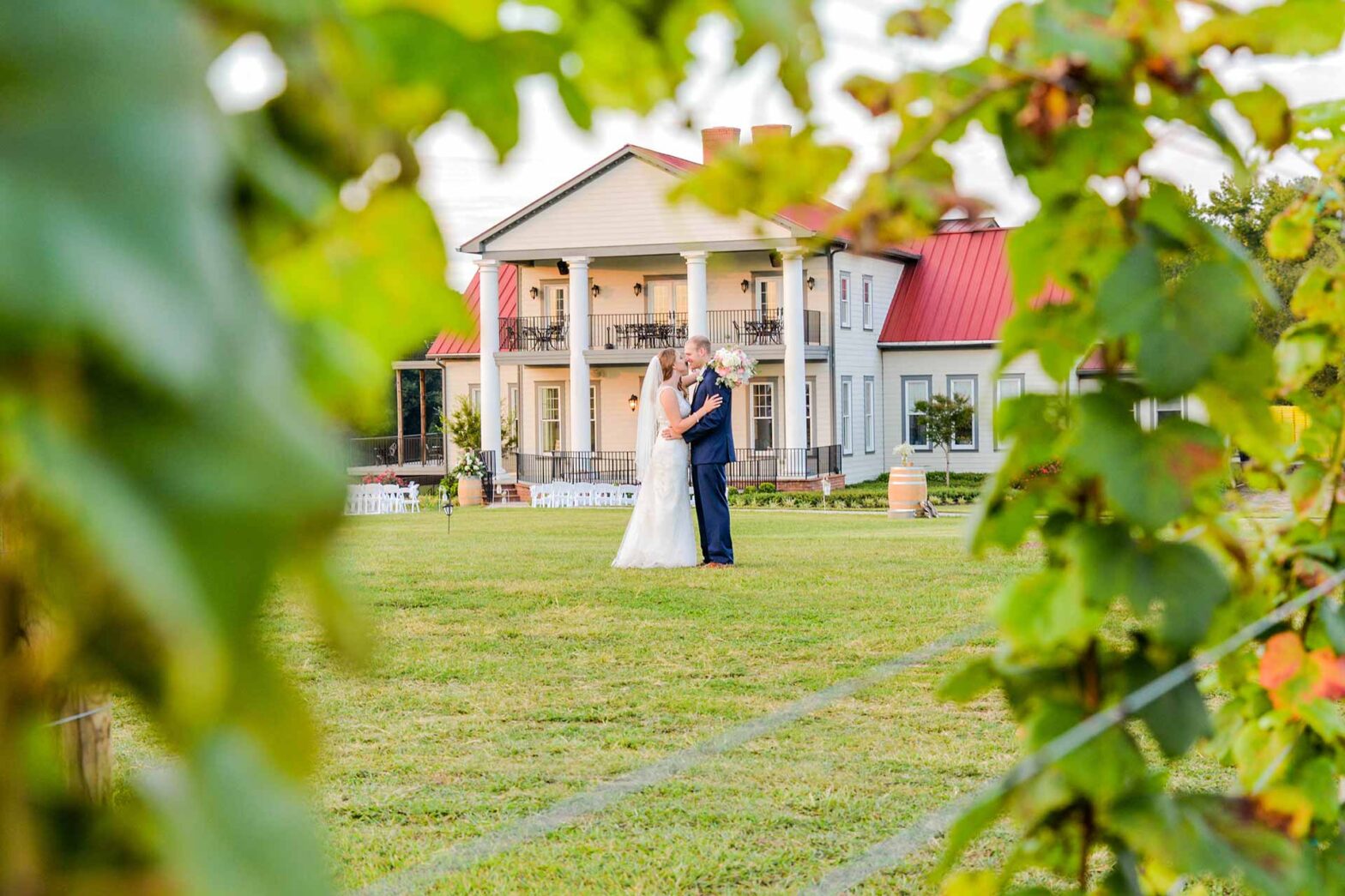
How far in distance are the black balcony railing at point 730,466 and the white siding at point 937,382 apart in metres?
3.28

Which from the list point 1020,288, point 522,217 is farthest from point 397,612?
point 522,217

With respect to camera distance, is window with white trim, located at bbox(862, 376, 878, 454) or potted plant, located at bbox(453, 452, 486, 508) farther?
window with white trim, located at bbox(862, 376, 878, 454)

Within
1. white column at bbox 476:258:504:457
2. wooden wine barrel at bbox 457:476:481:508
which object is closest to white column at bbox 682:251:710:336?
white column at bbox 476:258:504:457

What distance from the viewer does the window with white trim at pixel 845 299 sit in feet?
109

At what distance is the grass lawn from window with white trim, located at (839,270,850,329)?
22048mm

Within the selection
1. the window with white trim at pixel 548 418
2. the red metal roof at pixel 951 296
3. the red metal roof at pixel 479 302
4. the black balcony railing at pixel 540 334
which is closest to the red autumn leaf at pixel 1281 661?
the red metal roof at pixel 951 296

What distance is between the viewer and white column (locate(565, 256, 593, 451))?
32.1 metres

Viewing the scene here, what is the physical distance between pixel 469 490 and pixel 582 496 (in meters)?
2.87

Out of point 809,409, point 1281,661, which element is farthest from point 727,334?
point 1281,661

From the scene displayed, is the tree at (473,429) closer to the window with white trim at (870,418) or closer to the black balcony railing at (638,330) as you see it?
the black balcony railing at (638,330)

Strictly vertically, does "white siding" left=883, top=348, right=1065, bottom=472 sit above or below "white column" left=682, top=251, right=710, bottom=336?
below

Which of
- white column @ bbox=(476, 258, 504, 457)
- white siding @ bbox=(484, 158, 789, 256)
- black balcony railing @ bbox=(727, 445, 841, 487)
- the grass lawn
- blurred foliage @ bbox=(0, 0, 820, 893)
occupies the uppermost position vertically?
white siding @ bbox=(484, 158, 789, 256)

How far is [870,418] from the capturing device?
35250 millimetres

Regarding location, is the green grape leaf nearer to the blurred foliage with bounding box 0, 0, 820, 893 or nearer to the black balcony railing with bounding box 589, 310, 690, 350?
the blurred foliage with bounding box 0, 0, 820, 893
